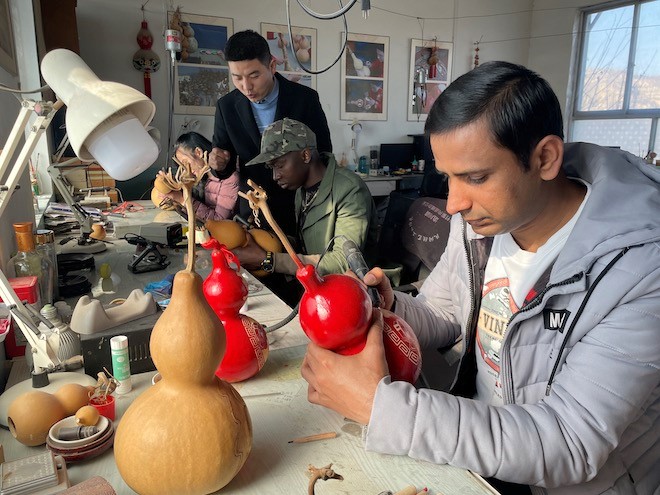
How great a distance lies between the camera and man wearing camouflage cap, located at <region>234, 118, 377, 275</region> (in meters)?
2.24

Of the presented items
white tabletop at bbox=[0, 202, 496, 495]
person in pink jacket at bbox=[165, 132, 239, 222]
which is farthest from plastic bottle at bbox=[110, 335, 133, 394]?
person in pink jacket at bbox=[165, 132, 239, 222]

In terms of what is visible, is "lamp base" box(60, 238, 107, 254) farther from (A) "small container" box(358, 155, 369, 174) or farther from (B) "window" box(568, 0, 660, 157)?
(B) "window" box(568, 0, 660, 157)

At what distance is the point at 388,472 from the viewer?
801 millimetres

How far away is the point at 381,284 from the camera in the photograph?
1216 millimetres

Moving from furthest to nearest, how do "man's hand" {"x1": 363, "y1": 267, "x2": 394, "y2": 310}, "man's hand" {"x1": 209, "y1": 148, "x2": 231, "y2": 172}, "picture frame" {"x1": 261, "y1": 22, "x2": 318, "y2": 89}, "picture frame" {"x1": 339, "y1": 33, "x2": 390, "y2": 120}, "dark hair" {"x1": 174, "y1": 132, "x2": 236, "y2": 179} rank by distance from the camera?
"picture frame" {"x1": 339, "y1": 33, "x2": 390, "y2": 120} < "picture frame" {"x1": 261, "y1": 22, "x2": 318, "y2": 89} < "dark hair" {"x1": 174, "y1": 132, "x2": 236, "y2": 179} < "man's hand" {"x1": 209, "y1": 148, "x2": 231, "y2": 172} < "man's hand" {"x1": 363, "y1": 267, "x2": 394, "y2": 310}

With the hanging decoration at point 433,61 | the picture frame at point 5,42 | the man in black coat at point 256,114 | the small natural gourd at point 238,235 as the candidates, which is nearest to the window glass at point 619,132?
the hanging decoration at point 433,61

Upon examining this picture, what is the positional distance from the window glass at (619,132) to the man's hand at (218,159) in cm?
508

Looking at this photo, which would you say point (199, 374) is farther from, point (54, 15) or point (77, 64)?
point (54, 15)

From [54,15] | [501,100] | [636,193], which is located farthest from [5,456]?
[54,15]

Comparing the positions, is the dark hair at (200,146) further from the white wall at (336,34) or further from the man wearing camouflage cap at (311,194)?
the white wall at (336,34)

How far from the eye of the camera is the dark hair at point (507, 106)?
95cm

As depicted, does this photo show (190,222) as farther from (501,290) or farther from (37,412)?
(501,290)

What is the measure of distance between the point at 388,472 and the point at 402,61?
6.38 meters

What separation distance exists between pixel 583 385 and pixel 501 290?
38cm
